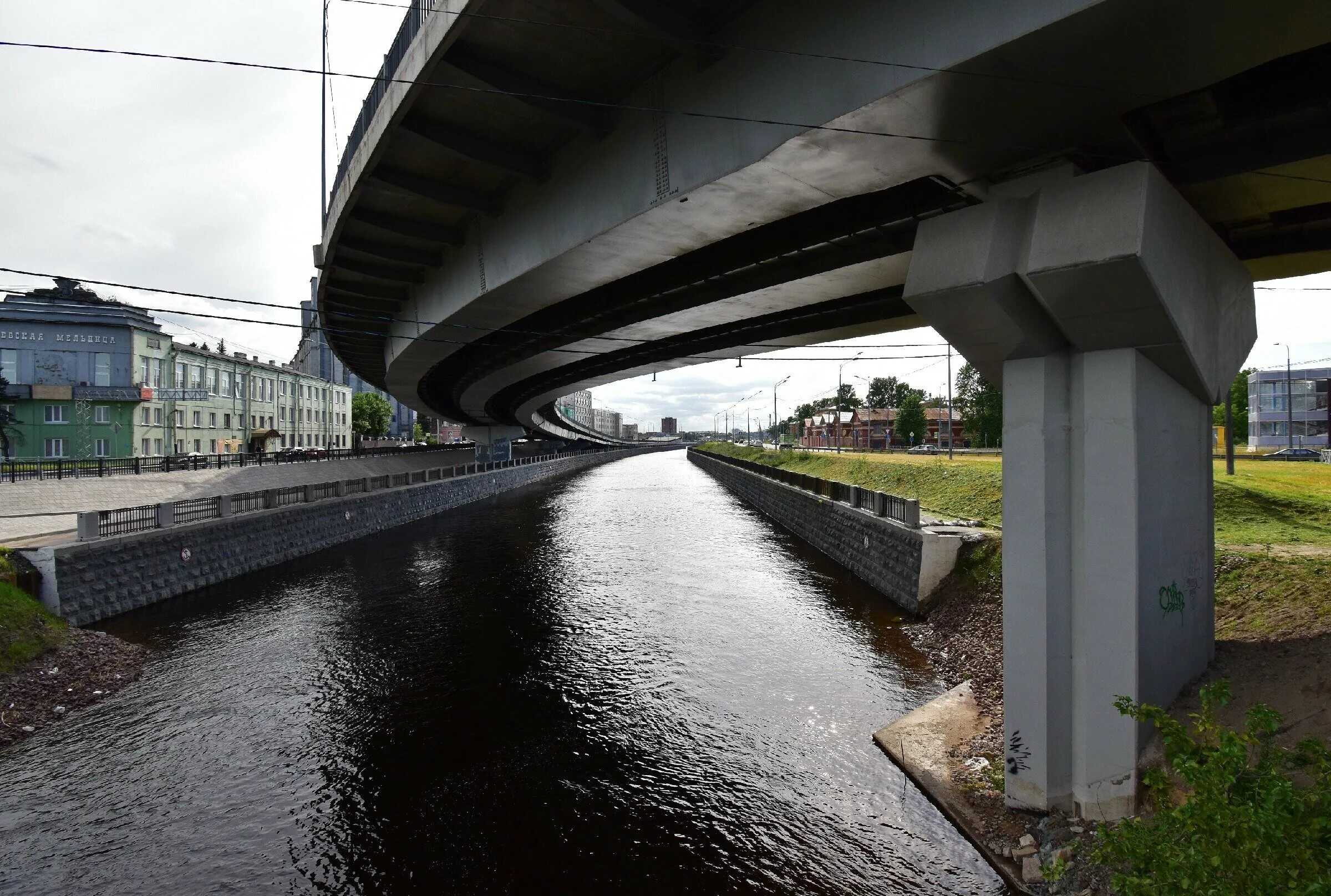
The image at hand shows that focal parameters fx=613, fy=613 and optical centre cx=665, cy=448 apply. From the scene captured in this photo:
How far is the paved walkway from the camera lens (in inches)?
746

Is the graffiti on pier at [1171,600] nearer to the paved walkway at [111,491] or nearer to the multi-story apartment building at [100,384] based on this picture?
the paved walkway at [111,491]

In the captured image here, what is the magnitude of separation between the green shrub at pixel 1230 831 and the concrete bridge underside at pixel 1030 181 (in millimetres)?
2229

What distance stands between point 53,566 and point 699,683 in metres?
15.0

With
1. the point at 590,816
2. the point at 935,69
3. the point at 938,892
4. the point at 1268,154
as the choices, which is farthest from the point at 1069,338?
the point at 590,816

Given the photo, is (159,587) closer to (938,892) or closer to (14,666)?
(14,666)

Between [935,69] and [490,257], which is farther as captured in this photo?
[490,257]

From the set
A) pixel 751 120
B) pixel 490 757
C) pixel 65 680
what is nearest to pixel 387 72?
pixel 751 120

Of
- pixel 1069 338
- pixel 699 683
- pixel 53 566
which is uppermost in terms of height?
pixel 1069 338

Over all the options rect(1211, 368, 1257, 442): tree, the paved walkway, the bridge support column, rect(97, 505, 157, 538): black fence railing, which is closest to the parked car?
rect(1211, 368, 1257, 442): tree

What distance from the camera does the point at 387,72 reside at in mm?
10359

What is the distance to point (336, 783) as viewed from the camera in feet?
28.0

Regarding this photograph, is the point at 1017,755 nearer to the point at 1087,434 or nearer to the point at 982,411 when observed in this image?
the point at 1087,434

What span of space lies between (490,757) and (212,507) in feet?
57.3

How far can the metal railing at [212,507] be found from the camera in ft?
53.6
